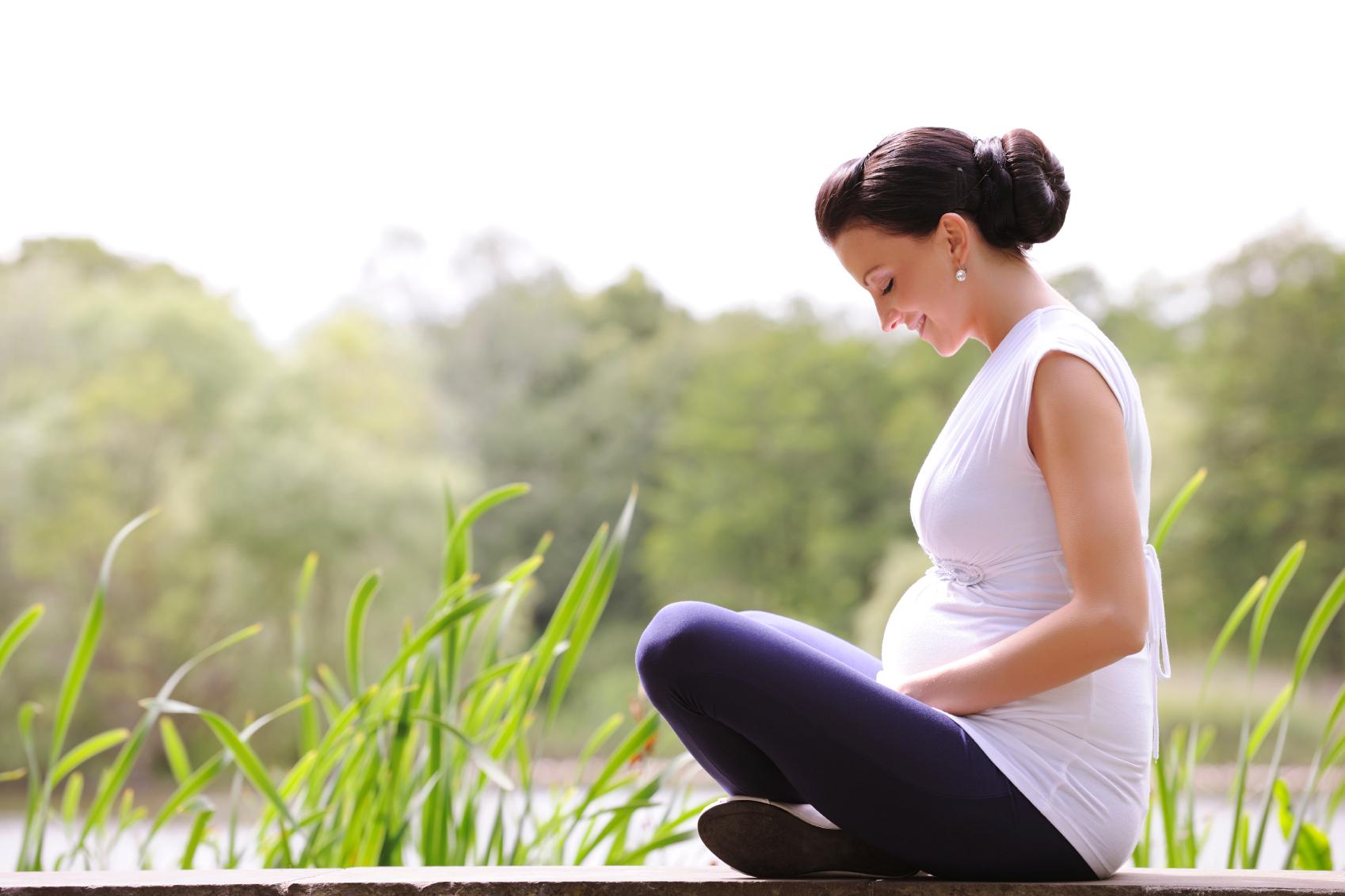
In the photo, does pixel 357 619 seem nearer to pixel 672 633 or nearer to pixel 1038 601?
pixel 672 633

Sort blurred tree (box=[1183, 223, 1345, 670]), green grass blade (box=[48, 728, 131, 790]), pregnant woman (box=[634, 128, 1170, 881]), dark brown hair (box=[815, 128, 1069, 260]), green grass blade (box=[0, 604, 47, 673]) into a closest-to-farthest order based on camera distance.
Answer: pregnant woman (box=[634, 128, 1170, 881])
dark brown hair (box=[815, 128, 1069, 260])
green grass blade (box=[0, 604, 47, 673])
green grass blade (box=[48, 728, 131, 790])
blurred tree (box=[1183, 223, 1345, 670])

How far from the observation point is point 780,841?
78cm

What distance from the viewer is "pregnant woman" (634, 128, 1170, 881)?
0.72 metres

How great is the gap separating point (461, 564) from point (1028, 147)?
2.63ft

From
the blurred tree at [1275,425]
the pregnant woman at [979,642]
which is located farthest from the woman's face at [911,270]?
the blurred tree at [1275,425]

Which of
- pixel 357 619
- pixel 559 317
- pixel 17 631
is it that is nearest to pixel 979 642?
pixel 357 619

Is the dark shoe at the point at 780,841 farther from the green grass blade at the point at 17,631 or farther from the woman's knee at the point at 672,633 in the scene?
the green grass blade at the point at 17,631

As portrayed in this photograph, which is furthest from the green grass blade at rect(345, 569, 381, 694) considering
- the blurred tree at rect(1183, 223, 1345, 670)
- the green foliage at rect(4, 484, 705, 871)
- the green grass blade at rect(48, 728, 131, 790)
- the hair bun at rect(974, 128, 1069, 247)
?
the blurred tree at rect(1183, 223, 1345, 670)

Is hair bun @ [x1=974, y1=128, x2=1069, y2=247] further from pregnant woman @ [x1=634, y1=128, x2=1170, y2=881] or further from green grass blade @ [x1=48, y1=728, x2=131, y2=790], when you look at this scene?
green grass blade @ [x1=48, y1=728, x2=131, y2=790]

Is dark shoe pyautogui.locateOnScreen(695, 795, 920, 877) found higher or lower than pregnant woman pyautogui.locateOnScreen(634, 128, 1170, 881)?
lower

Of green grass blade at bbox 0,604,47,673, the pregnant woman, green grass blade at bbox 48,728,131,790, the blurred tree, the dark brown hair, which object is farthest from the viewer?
the blurred tree

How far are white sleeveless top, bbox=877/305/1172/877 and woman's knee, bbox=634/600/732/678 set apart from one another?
19 cm

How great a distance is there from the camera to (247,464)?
652cm

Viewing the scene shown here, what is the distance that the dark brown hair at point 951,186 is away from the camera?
82cm
